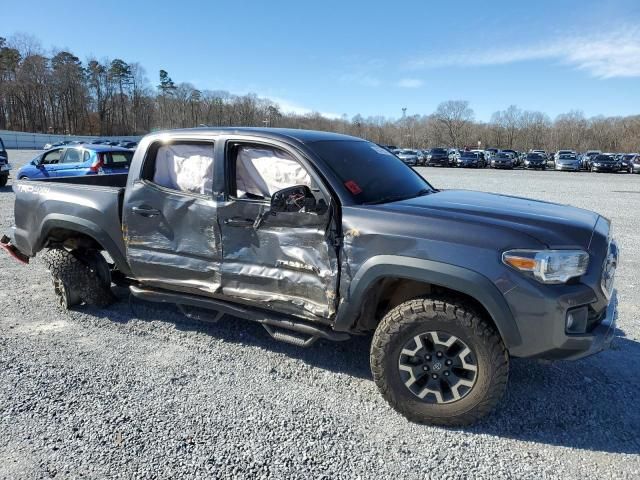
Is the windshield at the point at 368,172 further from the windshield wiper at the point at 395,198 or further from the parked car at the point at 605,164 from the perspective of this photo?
the parked car at the point at 605,164

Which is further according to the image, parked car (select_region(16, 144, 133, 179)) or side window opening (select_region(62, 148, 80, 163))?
side window opening (select_region(62, 148, 80, 163))

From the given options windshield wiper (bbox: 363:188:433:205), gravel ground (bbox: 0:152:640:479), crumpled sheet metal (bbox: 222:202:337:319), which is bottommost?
gravel ground (bbox: 0:152:640:479)

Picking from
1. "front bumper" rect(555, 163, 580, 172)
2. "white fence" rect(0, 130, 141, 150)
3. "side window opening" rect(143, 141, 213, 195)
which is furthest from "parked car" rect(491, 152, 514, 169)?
"white fence" rect(0, 130, 141, 150)

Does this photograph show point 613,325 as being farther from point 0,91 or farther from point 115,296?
point 0,91

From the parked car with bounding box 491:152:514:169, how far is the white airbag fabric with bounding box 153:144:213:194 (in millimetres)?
41602

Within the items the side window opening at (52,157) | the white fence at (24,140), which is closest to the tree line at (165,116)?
the white fence at (24,140)

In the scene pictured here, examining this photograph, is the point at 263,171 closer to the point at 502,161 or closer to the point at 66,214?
the point at 66,214

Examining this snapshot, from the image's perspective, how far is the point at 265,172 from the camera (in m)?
3.72

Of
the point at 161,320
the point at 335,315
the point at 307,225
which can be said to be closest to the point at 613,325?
the point at 335,315

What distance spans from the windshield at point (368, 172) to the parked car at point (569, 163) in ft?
128

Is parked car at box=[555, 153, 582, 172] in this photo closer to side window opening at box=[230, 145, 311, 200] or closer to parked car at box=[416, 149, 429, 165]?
parked car at box=[416, 149, 429, 165]

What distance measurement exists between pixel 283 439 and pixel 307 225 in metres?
1.39

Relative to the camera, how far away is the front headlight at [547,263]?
2.73m

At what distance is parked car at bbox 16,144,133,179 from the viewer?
13.2 meters
